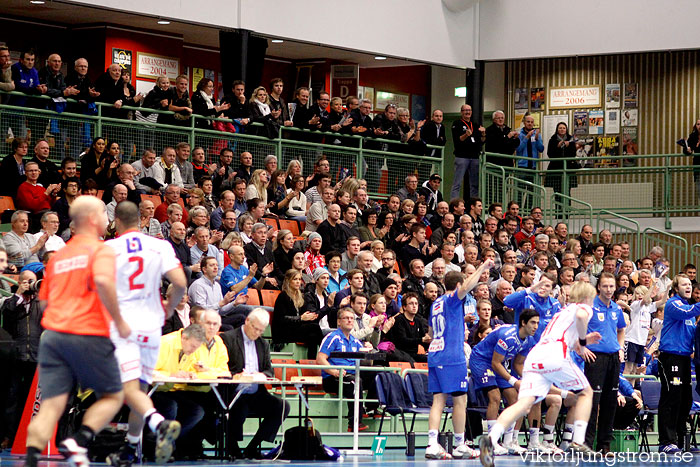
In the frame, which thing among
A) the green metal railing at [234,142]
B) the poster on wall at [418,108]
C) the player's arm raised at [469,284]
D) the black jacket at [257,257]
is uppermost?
the poster on wall at [418,108]

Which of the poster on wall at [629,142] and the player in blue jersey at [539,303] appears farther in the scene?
the poster on wall at [629,142]

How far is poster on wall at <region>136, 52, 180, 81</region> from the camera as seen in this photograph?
21797 millimetres

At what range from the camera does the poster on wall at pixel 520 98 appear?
26.3 meters

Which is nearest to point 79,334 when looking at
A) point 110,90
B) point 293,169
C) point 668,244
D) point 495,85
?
point 110,90

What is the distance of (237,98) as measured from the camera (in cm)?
1828

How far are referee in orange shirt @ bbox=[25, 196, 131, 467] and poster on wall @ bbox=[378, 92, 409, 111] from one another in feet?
61.1

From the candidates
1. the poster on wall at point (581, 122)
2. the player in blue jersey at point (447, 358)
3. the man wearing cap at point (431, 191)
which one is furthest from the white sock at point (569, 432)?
the poster on wall at point (581, 122)

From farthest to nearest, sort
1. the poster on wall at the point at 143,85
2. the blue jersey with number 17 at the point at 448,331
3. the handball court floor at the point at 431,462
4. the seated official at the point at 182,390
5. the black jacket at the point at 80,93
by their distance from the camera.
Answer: the poster on wall at the point at 143,85 < the black jacket at the point at 80,93 < the blue jersey with number 17 at the point at 448,331 < the seated official at the point at 182,390 < the handball court floor at the point at 431,462

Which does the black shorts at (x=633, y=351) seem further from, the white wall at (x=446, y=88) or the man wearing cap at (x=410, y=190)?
the white wall at (x=446, y=88)

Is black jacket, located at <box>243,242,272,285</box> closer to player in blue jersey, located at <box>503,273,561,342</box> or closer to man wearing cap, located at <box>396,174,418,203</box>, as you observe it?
player in blue jersey, located at <box>503,273,561,342</box>

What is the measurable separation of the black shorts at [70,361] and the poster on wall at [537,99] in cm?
1983

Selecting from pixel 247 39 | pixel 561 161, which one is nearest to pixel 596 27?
pixel 561 161

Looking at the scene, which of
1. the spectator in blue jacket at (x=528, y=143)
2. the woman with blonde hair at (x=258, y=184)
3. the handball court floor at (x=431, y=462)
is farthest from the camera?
the spectator in blue jacket at (x=528, y=143)

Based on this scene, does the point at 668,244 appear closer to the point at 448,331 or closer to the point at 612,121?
the point at 612,121
